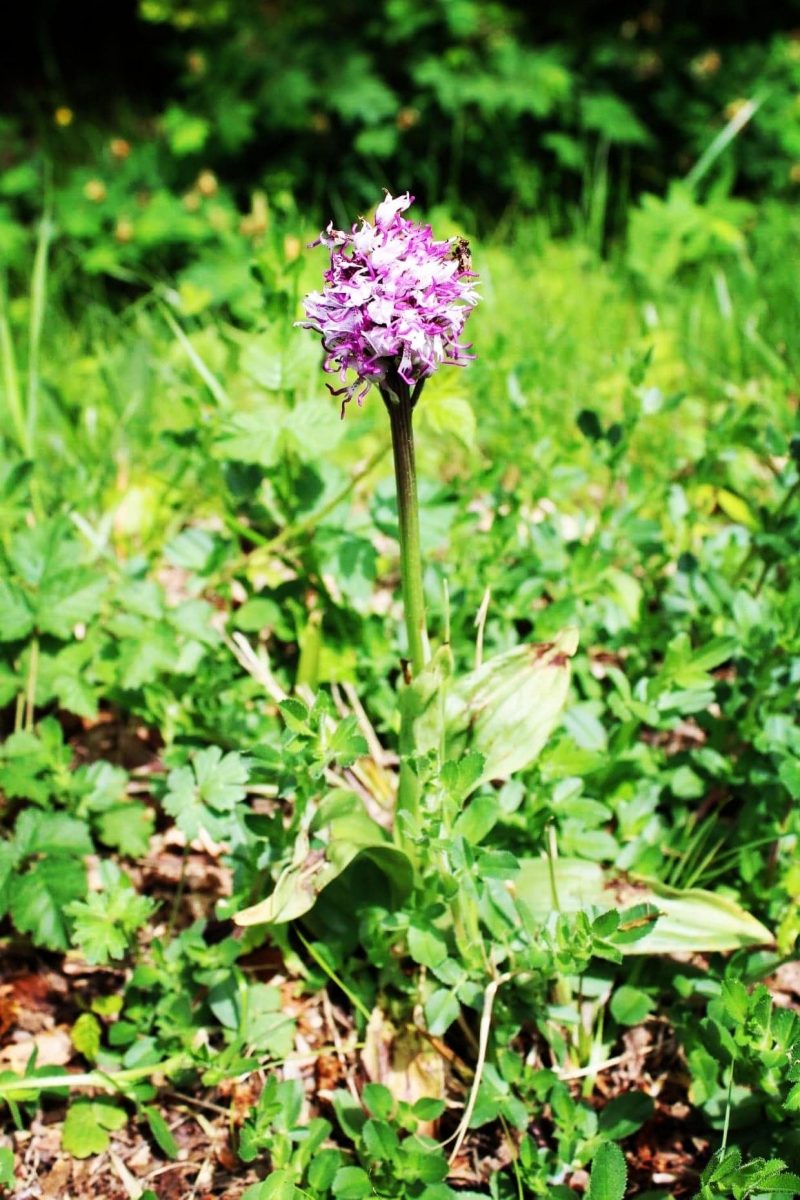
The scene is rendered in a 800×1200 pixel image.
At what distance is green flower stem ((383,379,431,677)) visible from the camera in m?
1.17

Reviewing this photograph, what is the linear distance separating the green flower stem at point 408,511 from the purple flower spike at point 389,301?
0.04 meters

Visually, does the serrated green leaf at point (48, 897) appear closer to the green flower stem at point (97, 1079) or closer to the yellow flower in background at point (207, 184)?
the green flower stem at point (97, 1079)

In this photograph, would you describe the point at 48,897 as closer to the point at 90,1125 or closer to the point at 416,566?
the point at 90,1125

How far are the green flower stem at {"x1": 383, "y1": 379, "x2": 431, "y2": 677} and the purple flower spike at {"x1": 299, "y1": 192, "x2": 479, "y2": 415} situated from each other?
0.04 metres

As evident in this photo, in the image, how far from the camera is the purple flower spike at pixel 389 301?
108cm

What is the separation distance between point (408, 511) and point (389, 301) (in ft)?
0.88

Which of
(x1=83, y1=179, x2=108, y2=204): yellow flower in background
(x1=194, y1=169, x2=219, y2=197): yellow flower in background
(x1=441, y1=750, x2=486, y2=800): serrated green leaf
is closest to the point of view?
(x1=441, y1=750, x2=486, y2=800): serrated green leaf

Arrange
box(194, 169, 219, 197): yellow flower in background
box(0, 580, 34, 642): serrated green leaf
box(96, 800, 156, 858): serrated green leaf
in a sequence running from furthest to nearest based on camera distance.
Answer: box(194, 169, 219, 197): yellow flower in background
box(0, 580, 34, 642): serrated green leaf
box(96, 800, 156, 858): serrated green leaf

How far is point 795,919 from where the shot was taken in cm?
152

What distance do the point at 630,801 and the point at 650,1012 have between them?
327 millimetres

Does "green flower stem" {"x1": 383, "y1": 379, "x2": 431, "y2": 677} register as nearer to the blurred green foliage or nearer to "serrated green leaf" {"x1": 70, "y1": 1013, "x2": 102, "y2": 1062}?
"serrated green leaf" {"x1": 70, "y1": 1013, "x2": 102, "y2": 1062}

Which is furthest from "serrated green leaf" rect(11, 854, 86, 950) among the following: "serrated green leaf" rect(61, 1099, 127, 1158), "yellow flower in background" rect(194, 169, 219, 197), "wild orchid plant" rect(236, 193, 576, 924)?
"yellow flower in background" rect(194, 169, 219, 197)

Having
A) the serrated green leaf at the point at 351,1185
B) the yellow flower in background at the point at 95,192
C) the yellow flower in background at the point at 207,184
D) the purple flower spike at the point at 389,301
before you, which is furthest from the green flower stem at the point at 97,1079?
the yellow flower in background at the point at 207,184

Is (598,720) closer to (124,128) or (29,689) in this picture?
(29,689)
